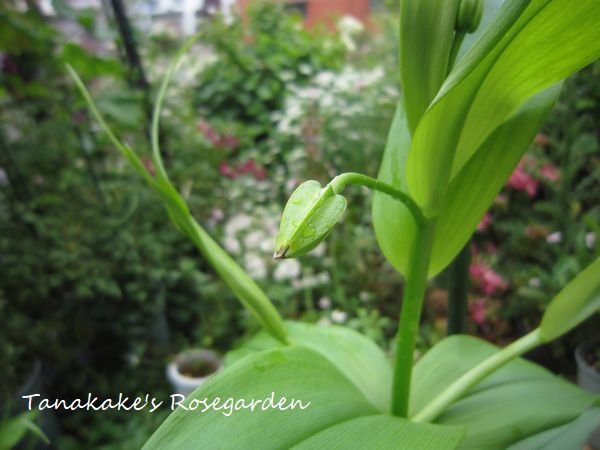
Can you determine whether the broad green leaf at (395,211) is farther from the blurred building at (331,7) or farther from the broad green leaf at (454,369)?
the blurred building at (331,7)

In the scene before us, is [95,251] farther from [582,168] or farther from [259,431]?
[582,168]

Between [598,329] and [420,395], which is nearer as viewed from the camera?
[420,395]

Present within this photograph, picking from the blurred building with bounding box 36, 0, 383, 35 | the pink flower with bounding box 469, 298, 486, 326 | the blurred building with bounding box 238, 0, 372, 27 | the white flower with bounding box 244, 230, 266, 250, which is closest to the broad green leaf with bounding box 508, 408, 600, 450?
the pink flower with bounding box 469, 298, 486, 326

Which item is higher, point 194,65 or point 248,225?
point 194,65

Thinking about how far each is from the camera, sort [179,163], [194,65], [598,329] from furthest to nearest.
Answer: [194,65]
[179,163]
[598,329]

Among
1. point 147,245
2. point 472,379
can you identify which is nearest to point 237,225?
point 147,245

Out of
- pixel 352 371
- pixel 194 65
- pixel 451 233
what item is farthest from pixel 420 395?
pixel 194 65

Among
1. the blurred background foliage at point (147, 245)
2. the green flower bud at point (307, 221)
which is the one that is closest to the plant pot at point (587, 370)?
the blurred background foliage at point (147, 245)
